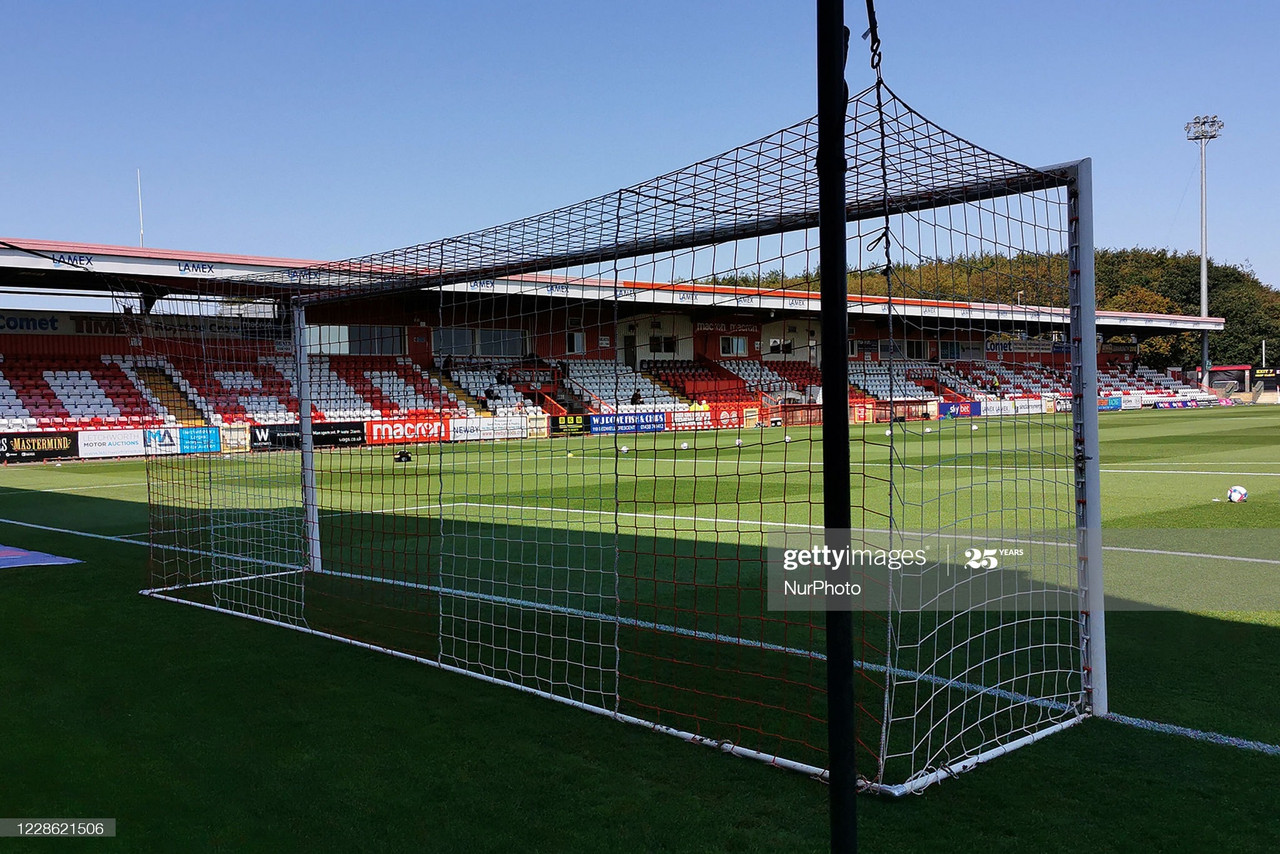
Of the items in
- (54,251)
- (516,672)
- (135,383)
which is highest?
(54,251)

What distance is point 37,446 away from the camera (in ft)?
80.3

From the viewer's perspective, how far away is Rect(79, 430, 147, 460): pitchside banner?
25000mm

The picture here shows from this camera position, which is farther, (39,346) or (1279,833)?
(39,346)

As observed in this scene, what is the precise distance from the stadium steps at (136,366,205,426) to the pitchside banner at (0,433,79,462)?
9.53 feet

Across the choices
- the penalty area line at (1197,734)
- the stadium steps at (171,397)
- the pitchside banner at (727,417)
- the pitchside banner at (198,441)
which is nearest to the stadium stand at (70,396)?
the stadium steps at (171,397)

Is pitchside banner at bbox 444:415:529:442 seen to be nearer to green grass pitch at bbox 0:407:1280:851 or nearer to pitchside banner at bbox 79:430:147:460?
green grass pitch at bbox 0:407:1280:851

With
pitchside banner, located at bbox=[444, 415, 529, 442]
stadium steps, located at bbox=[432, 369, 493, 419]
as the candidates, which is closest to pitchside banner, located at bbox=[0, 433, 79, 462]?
stadium steps, located at bbox=[432, 369, 493, 419]

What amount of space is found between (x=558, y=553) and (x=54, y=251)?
784 inches

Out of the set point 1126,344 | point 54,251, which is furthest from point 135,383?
point 1126,344

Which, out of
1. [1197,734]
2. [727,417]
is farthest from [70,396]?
[1197,734]

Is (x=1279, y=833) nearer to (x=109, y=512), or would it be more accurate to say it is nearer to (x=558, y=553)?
(x=558, y=553)

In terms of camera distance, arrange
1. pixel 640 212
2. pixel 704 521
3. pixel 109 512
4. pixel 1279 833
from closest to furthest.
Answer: pixel 1279 833 → pixel 640 212 → pixel 704 521 → pixel 109 512

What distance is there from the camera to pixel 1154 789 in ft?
11.8

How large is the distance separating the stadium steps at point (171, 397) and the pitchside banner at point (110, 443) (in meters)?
1.52
